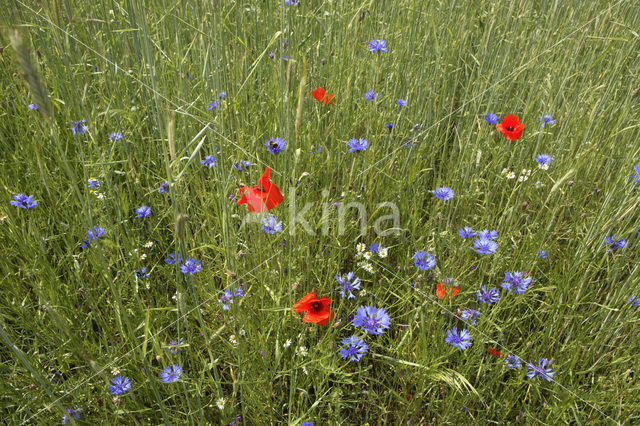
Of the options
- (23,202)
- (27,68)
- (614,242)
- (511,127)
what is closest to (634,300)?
(614,242)

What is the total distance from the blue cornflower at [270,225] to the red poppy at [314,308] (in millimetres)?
269

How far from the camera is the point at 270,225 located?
1388mm

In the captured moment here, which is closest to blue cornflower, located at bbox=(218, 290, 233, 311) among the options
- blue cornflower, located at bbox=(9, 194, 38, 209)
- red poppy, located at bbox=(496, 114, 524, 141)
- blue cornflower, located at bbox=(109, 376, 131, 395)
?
blue cornflower, located at bbox=(109, 376, 131, 395)

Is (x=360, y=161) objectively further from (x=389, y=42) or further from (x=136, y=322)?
(x=136, y=322)

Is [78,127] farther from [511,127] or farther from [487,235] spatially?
[511,127]

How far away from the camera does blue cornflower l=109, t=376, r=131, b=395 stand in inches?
43.9

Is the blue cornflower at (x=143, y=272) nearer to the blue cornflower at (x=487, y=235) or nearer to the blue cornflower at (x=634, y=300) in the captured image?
the blue cornflower at (x=487, y=235)

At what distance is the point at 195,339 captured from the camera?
4.65ft

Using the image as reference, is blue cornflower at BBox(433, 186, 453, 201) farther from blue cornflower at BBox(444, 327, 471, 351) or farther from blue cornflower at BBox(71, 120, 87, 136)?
blue cornflower at BBox(71, 120, 87, 136)

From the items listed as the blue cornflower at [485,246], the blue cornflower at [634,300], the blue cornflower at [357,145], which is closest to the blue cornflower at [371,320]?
the blue cornflower at [485,246]

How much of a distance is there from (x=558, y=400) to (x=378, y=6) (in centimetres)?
206

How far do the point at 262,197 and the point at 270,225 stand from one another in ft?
0.80

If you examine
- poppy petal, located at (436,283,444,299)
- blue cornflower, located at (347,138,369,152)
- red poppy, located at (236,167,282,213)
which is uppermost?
red poppy, located at (236,167,282,213)

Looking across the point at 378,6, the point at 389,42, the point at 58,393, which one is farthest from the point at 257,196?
the point at 378,6
